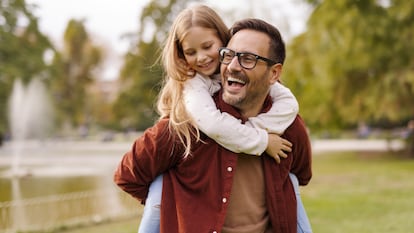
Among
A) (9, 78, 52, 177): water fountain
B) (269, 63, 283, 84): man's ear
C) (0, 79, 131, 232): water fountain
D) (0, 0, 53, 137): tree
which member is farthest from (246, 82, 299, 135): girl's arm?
(0, 0, 53, 137): tree

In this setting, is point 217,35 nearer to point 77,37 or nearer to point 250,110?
point 250,110

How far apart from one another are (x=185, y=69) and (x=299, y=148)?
1.89 feet

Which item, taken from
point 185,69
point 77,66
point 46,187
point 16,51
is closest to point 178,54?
point 185,69

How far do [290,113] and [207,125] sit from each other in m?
0.37

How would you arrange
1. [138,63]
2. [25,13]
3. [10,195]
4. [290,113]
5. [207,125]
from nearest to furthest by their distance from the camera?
[207,125]
[290,113]
[10,195]
[25,13]
[138,63]

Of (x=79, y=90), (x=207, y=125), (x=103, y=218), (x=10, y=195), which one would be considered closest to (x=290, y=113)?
(x=207, y=125)

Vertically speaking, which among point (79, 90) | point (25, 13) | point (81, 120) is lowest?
point (81, 120)

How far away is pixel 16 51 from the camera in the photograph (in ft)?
86.2

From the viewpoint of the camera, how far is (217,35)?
247cm

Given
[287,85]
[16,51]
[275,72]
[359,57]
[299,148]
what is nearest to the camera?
[275,72]

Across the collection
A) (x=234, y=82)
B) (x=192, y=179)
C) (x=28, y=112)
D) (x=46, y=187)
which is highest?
(x=234, y=82)

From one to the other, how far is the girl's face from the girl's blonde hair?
0.02 meters

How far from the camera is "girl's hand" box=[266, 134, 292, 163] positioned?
7.53 ft

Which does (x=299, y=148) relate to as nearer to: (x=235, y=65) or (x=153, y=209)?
(x=235, y=65)
